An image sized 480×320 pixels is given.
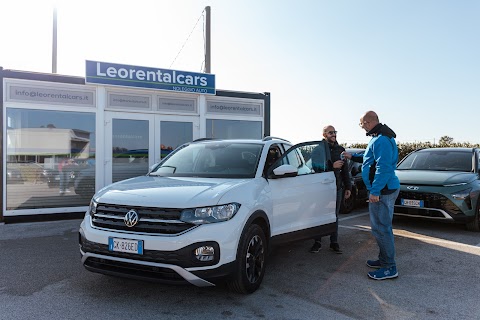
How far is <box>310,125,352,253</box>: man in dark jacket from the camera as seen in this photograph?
19.2 feet

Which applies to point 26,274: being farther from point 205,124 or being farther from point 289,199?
point 205,124

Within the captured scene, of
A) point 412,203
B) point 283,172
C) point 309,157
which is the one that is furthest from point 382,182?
point 412,203

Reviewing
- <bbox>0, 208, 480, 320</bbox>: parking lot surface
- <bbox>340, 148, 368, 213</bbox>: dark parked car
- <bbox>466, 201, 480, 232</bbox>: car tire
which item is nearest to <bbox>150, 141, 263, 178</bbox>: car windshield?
<bbox>0, 208, 480, 320</bbox>: parking lot surface

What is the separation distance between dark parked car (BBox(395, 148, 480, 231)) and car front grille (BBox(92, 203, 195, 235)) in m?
5.32

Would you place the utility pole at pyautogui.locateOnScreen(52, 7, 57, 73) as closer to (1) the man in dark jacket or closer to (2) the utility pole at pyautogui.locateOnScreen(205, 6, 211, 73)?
(2) the utility pole at pyautogui.locateOnScreen(205, 6, 211, 73)

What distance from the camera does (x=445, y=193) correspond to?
23.6ft

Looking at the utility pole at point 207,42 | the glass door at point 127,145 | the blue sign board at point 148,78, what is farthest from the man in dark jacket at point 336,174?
the utility pole at point 207,42

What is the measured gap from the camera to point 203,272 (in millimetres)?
3641

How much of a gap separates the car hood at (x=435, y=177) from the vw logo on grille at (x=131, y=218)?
18.9 ft

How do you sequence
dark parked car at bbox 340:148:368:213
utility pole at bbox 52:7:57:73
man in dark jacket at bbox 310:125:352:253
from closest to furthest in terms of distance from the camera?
man in dark jacket at bbox 310:125:352:253 < dark parked car at bbox 340:148:368:213 < utility pole at bbox 52:7:57:73

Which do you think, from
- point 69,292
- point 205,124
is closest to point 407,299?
point 69,292

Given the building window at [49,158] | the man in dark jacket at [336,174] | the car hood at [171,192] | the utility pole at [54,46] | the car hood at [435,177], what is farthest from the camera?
the utility pole at [54,46]

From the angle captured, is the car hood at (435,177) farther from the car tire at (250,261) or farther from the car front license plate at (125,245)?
the car front license plate at (125,245)

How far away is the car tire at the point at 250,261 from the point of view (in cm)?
391
